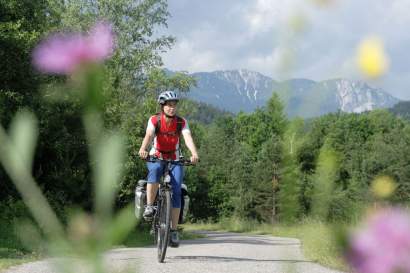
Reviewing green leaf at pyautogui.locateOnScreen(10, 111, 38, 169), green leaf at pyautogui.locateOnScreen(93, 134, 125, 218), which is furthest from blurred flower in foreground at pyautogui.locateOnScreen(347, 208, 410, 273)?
green leaf at pyautogui.locateOnScreen(10, 111, 38, 169)

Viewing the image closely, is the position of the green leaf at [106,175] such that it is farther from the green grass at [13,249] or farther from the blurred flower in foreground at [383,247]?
the green grass at [13,249]

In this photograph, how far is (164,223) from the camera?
22.1 ft

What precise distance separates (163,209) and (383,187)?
6.03m

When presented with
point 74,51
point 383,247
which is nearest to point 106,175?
point 74,51

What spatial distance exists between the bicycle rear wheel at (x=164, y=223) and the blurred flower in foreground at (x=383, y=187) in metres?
5.75

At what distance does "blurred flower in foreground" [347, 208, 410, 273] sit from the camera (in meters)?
0.38

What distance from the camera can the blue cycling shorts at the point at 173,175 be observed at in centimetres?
661

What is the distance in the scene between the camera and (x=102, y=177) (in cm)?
52

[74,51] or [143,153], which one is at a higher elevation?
[143,153]

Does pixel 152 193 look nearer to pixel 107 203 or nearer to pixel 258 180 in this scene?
pixel 107 203

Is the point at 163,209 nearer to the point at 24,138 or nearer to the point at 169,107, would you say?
the point at 169,107

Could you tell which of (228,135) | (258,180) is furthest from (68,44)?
(228,135)

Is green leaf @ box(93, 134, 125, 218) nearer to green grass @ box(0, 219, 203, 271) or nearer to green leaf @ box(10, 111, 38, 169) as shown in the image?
green leaf @ box(10, 111, 38, 169)

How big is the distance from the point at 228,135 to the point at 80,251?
8197cm
